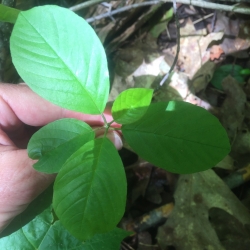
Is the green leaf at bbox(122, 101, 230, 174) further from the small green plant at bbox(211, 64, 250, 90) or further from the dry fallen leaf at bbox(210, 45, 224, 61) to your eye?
the dry fallen leaf at bbox(210, 45, 224, 61)

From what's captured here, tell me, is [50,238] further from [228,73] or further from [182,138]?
[228,73]

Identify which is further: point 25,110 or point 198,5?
point 198,5

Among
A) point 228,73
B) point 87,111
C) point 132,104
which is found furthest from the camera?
point 228,73

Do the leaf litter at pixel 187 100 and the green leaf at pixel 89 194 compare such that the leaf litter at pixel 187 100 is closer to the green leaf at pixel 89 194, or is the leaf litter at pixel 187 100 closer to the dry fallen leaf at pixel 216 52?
the dry fallen leaf at pixel 216 52

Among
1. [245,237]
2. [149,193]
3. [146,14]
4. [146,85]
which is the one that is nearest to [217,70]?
[146,85]

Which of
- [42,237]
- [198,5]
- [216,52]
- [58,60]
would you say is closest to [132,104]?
[58,60]

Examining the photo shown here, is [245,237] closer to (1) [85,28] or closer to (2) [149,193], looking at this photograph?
(2) [149,193]
